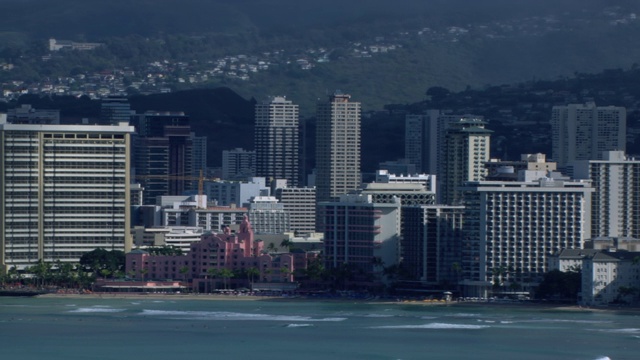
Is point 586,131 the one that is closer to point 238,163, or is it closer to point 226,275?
point 238,163

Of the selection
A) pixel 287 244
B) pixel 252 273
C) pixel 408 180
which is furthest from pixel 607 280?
pixel 287 244

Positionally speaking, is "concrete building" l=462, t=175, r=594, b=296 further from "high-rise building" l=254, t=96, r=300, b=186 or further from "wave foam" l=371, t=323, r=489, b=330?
"high-rise building" l=254, t=96, r=300, b=186

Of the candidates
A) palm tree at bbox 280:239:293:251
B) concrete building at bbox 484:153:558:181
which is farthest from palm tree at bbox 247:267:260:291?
concrete building at bbox 484:153:558:181

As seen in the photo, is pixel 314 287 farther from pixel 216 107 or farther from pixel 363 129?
pixel 216 107

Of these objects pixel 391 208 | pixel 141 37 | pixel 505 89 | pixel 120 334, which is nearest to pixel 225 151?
pixel 505 89

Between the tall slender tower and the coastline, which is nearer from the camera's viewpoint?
the coastline

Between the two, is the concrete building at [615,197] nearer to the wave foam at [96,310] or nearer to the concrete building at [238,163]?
the wave foam at [96,310]
